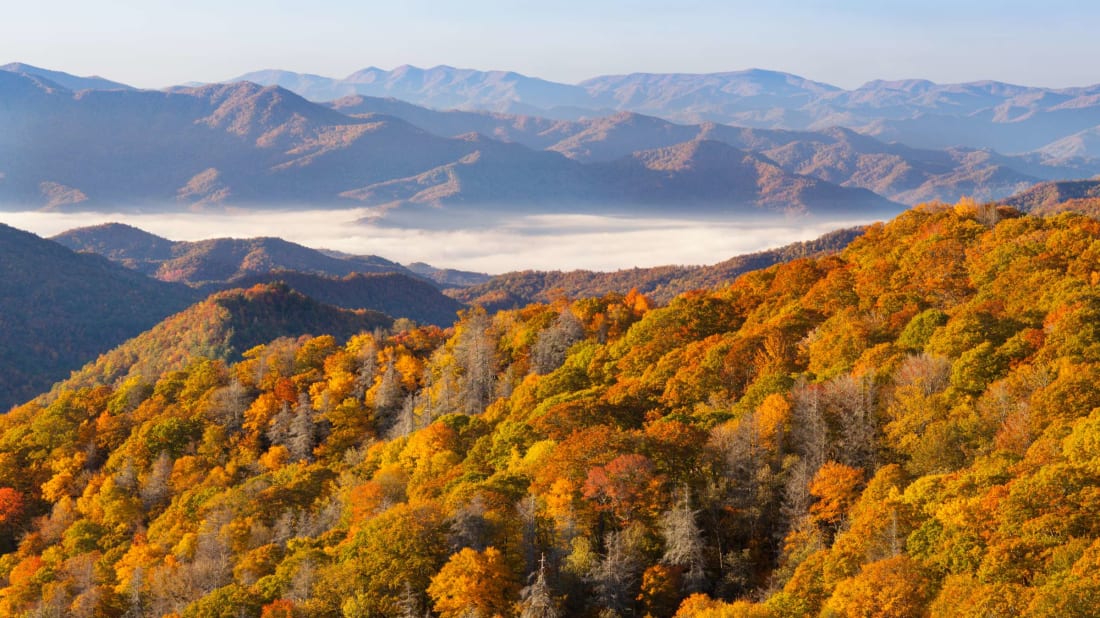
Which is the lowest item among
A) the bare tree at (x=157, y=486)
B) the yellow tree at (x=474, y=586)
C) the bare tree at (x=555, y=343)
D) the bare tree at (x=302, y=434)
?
the bare tree at (x=157, y=486)

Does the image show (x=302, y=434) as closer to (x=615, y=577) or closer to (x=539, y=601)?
(x=539, y=601)

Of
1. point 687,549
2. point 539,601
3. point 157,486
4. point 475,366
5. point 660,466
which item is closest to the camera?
point 539,601

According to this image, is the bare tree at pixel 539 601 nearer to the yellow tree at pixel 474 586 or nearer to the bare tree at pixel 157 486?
the yellow tree at pixel 474 586

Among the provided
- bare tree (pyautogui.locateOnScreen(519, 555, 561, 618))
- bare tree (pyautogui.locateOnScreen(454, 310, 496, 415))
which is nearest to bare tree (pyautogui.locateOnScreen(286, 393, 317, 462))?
bare tree (pyautogui.locateOnScreen(454, 310, 496, 415))

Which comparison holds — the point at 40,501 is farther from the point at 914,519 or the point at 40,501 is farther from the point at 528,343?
the point at 914,519

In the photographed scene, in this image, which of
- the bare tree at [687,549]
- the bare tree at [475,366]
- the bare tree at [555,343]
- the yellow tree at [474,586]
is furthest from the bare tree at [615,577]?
the bare tree at [555,343]

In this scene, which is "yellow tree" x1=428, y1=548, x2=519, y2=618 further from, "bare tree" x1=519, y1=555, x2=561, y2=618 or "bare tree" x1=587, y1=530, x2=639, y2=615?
"bare tree" x1=587, y1=530, x2=639, y2=615

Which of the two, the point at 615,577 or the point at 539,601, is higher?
the point at 615,577

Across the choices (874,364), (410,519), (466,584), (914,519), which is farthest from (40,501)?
(914,519)

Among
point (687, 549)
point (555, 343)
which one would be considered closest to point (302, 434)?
point (555, 343)
